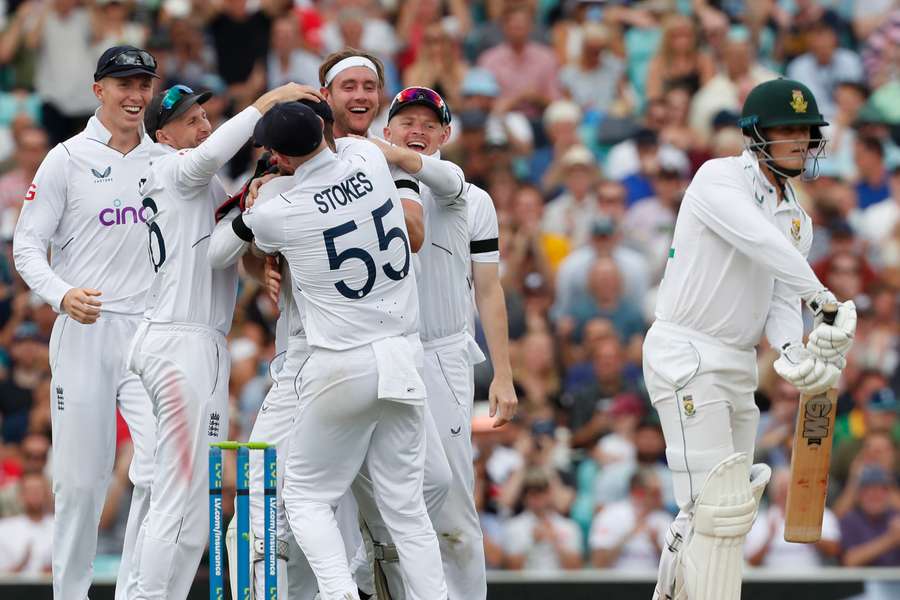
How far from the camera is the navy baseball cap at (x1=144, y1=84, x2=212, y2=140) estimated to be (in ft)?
26.5

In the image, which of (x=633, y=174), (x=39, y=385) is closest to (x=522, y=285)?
(x=633, y=174)

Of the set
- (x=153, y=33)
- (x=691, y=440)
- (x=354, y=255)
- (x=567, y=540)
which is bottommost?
(x=567, y=540)

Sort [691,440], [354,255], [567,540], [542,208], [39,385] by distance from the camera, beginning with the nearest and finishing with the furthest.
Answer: [354,255] < [691,440] < [567,540] < [39,385] < [542,208]

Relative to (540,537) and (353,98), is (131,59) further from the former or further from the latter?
(540,537)

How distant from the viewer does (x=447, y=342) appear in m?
8.22

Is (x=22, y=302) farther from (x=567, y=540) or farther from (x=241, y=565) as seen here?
(x=241, y=565)

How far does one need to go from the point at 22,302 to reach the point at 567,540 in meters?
4.22

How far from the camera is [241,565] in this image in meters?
7.33

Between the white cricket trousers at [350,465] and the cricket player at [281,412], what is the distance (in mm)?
300

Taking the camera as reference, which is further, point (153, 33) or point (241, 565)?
point (153, 33)

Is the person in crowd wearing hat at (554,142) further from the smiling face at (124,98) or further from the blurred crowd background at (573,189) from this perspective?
the smiling face at (124,98)

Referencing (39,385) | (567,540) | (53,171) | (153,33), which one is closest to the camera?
(53,171)

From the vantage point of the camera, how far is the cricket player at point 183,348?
760 cm

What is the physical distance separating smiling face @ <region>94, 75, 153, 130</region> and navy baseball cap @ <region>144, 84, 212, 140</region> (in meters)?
0.22
